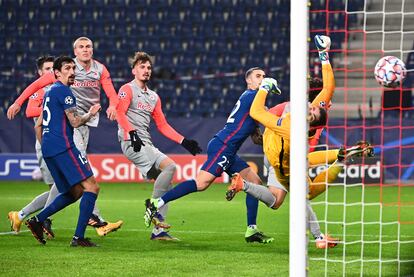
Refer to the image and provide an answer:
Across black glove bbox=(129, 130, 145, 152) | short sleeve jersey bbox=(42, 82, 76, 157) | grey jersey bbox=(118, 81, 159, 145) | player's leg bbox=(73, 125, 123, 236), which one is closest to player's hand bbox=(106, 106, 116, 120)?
black glove bbox=(129, 130, 145, 152)

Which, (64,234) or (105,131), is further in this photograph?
(105,131)

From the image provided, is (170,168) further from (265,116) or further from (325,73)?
(325,73)

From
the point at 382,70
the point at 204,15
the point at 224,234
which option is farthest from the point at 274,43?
the point at 382,70

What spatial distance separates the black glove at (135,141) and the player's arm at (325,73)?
1.77m

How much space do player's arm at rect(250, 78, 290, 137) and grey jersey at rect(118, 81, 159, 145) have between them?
5.61 feet

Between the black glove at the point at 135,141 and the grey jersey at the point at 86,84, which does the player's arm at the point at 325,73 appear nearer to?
the black glove at the point at 135,141

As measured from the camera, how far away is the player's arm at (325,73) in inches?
288

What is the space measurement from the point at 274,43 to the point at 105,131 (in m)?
4.79

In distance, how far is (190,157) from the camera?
17.4 metres

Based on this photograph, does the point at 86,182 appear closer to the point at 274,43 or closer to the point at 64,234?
the point at 64,234

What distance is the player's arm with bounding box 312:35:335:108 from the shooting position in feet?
24.0

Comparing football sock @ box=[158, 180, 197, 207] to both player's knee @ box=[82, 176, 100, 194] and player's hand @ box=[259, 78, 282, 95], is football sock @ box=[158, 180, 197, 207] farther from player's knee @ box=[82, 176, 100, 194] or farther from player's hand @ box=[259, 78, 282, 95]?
player's hand @ box=[259, 78, 282, 95]

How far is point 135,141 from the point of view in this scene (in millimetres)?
8867

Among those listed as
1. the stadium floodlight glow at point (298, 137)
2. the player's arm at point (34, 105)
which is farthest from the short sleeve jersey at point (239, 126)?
the stadium floodlight glow at point (298, 137)
